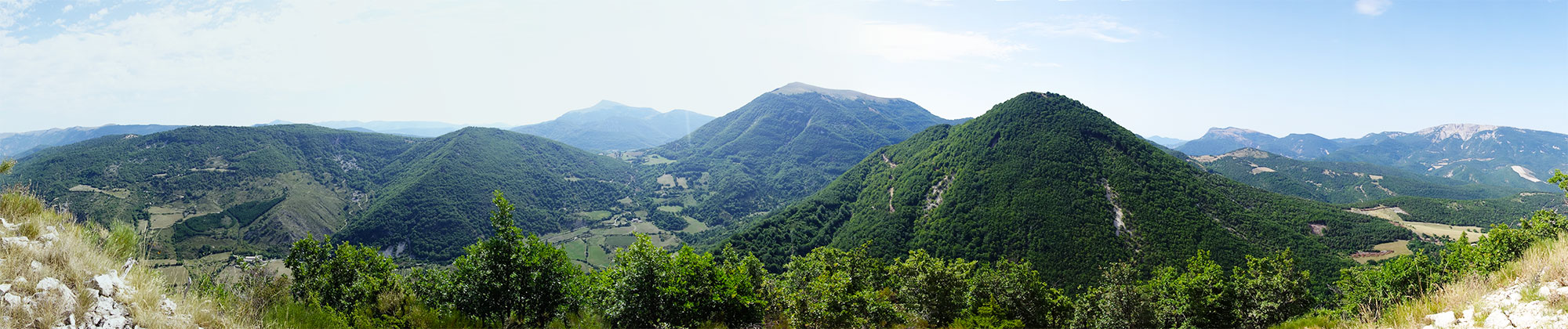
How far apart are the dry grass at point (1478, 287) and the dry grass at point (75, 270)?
22449mm

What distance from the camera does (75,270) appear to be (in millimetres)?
8047

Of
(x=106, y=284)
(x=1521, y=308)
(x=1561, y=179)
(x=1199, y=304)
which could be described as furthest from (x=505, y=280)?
(x=1199, y=304)

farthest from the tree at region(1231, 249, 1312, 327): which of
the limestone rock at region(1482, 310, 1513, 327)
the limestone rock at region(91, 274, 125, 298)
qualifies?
the limestone rock at region(91, 274, 125, 298)

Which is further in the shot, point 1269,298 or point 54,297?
point 1269,298

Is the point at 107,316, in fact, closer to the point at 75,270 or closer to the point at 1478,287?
the point at 75,270

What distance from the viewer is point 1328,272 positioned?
93625 millimetres

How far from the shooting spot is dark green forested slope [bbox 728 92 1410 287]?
10081cm

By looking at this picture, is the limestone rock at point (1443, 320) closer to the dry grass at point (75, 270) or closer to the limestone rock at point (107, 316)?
the dry grass at point (75, 270)

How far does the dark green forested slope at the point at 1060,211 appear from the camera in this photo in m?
101

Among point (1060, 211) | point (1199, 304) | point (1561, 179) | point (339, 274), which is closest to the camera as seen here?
point (1561, 179)

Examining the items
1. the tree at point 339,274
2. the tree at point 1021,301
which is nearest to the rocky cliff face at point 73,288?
the tree at point 339,274

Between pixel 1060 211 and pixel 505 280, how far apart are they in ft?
396

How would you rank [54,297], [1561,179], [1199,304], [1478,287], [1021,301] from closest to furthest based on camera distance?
[54,297] < [1478,287] < [1561,179] < [1199,304] < [1021,301]

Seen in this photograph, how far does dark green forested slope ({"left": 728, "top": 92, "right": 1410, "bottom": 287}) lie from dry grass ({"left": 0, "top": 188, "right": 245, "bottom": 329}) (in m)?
108
